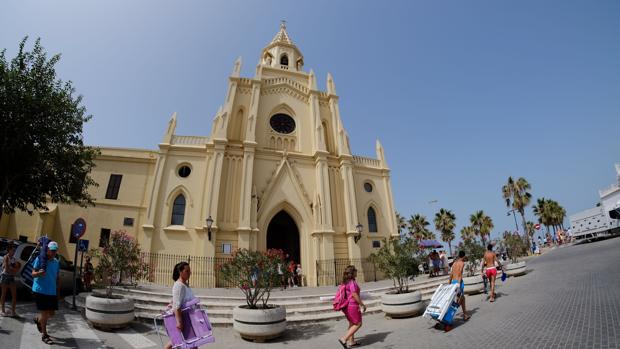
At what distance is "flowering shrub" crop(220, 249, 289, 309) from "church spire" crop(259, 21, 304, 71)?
2254 centimetres

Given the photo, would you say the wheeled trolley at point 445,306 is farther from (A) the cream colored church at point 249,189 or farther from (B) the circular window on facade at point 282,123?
(B) the circular window on facade at point 282,123

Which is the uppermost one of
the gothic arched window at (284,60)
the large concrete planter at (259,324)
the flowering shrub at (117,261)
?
the gothic arched window at (284,60)

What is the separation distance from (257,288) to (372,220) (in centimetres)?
1565

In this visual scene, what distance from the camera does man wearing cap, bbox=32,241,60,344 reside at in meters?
5.66

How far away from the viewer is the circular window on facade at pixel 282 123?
2255 centimetres

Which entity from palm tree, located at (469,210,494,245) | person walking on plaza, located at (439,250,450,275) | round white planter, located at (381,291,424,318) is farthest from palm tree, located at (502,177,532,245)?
round white planter, located at (381,291,424,318)

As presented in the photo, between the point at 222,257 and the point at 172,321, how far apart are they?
13464mm

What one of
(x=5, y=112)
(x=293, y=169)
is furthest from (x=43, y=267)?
(x=293, y=169)

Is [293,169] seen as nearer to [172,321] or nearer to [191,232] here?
[191,232]

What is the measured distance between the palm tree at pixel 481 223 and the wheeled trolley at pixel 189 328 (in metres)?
49.0

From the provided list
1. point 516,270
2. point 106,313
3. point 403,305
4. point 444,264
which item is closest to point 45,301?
point 106,313

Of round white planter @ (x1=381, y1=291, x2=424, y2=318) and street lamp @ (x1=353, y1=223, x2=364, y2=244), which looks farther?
street lamp @ (x1=353, y1=223, x2=364, y2=244)

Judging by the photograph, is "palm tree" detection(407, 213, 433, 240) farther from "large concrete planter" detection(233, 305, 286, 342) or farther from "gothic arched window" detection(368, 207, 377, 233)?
"large concrete planter" detection(233, 305, 286, 342)

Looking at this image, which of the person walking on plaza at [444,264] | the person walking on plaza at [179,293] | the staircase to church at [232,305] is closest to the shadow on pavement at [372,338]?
the staircase to church at [232,305]
